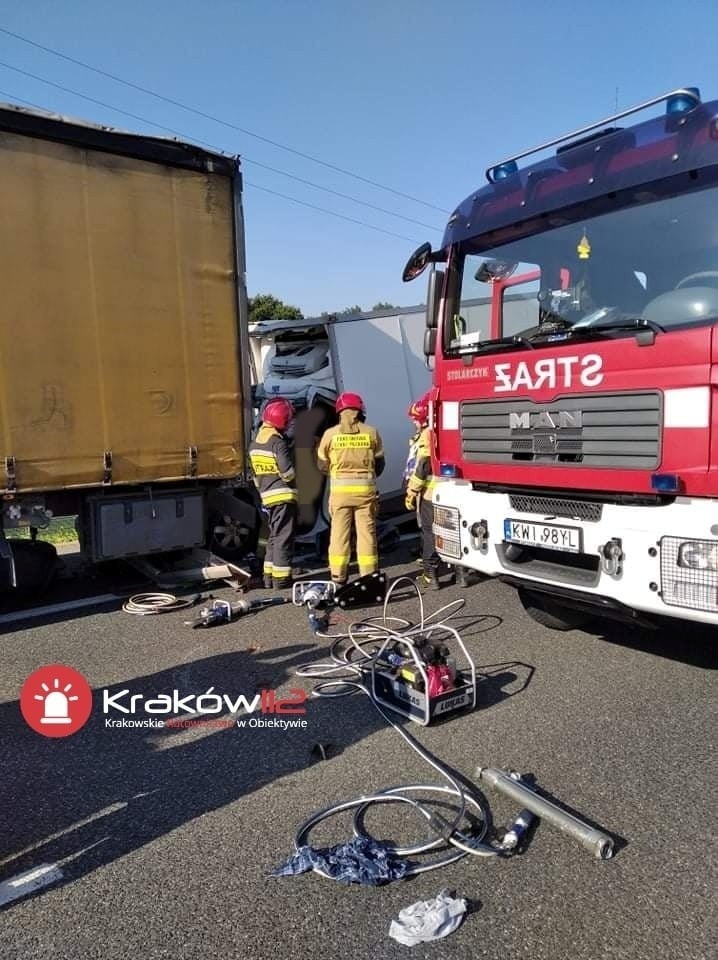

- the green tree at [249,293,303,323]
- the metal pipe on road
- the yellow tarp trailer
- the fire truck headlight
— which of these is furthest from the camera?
the green tree at [249,293,303,323]

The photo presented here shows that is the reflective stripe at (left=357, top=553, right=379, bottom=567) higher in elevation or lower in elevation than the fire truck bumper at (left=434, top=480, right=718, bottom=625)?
lower

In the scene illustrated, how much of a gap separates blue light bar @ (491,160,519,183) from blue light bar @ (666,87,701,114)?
107 centimetres

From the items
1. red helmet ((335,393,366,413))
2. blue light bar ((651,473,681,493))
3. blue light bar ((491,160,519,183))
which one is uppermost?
blue light bar ((491,160,519,183))

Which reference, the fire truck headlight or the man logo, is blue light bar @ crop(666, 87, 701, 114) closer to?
the man logo

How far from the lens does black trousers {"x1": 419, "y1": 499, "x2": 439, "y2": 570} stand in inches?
251

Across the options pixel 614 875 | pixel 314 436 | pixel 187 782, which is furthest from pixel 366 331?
pixel 614 875

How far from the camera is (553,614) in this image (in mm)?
4980

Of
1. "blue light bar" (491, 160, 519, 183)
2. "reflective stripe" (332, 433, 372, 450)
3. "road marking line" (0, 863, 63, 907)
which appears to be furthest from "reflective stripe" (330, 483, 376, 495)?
"road marking line" (0, 863, 63, 907)

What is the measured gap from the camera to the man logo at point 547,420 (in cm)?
389

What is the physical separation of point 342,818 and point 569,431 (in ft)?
7.49

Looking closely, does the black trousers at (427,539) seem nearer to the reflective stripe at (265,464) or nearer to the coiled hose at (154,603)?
the reflective stripe at (265,464)

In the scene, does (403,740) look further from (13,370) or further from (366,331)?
(366,331)

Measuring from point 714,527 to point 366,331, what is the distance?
576 cm

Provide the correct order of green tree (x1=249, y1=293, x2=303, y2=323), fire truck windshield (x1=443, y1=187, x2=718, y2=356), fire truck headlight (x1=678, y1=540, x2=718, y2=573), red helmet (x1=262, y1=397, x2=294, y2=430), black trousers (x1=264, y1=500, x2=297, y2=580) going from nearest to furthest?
fire truck headlight (x1=678, y1=540, x2=718, y2=573)
fire truck windshield (x1=443, y1=187, x2=718, y2=356)
black trousers (x1=264, y1=500, x2=297, y2=580)
red helmet (x1=262, y1=397, x2=294, y2=430)
green tree (x1=249, y1=293, x2=303, y2=323)
